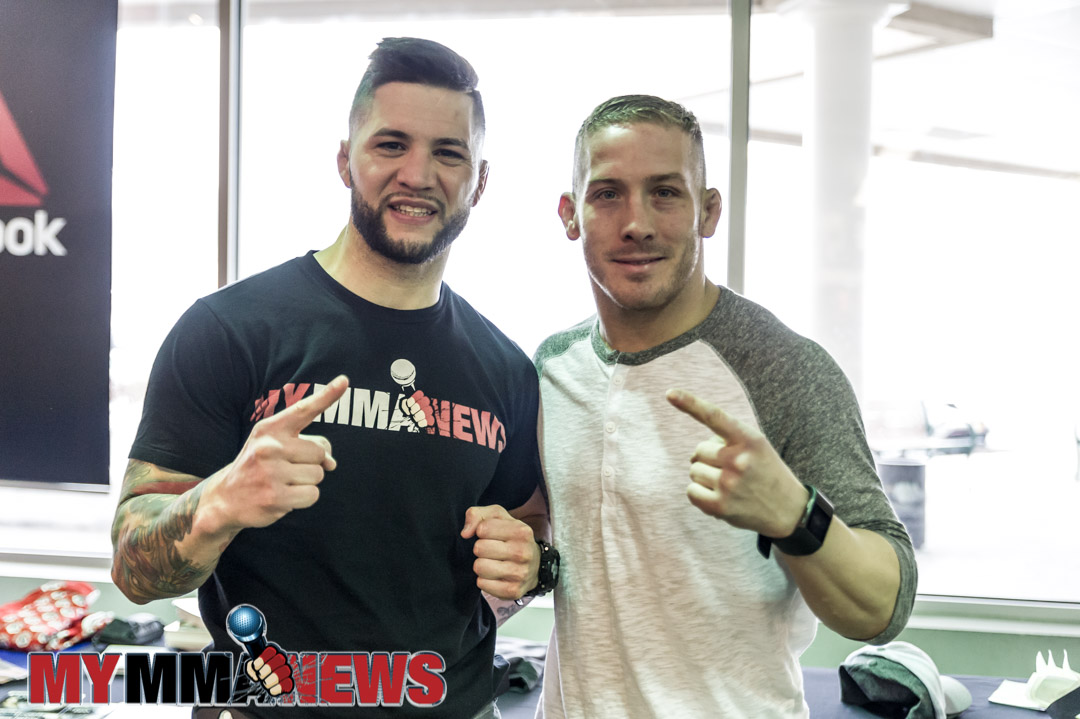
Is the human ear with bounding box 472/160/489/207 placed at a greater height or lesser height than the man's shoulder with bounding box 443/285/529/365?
greater

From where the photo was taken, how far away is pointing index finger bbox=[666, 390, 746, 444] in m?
0.98

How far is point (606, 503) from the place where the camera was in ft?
4.44

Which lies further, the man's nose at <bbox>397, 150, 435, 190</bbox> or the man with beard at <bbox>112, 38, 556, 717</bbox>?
the man's nose at <bbox>397, 150, 435, 190</bbox>

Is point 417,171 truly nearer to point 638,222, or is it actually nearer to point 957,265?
point 638,222

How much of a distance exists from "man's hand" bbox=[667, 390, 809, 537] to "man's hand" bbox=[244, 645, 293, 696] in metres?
0.71

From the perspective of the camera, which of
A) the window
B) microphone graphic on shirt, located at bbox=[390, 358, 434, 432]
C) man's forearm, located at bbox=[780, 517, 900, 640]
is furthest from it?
the window

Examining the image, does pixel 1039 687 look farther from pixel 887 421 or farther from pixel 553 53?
pixel 553 53

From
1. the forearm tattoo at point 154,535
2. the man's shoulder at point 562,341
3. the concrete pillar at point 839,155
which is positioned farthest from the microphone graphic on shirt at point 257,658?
the concrete pillar at point 839,155

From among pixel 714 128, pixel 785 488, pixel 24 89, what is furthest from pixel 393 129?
pixel 24 89

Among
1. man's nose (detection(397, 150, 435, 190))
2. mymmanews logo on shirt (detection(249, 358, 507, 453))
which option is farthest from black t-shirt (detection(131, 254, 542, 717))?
man's nose (detection(397, 150, 435, 190))

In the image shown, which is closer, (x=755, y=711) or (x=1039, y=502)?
(x=755, y=711)

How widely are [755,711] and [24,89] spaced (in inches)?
123

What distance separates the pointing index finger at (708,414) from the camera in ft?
3.20

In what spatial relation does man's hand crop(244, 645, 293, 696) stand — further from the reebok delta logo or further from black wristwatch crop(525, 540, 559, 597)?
the reebok delta logo
